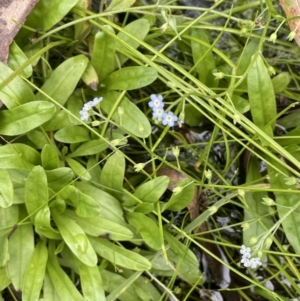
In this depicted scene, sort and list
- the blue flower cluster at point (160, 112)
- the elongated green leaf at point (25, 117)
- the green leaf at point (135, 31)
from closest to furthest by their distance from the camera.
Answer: the blue flower cluster at point (160, 112)
the elongated green leaf at point (25, 117)
the green leaf at point (135, 31)

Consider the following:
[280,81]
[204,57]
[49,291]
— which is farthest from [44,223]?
[280,81]

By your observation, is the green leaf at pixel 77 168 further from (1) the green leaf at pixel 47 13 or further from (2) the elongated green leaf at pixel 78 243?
(1) the green leaf at pixel 47 13

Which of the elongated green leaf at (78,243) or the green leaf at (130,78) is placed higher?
the green leaf at (130,78)

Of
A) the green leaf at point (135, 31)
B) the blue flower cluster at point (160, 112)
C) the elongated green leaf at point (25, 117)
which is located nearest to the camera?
the blue flower cluster at point (160, 112)

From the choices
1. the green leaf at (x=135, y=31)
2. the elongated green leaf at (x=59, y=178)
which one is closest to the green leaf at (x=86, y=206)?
the elongated green leaf at (x=59, y=178)

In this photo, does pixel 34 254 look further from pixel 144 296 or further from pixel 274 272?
pixel 274 272

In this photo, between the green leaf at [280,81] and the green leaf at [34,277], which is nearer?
the green leaf at [34,277]

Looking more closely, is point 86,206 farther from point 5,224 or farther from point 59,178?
point 5,224
